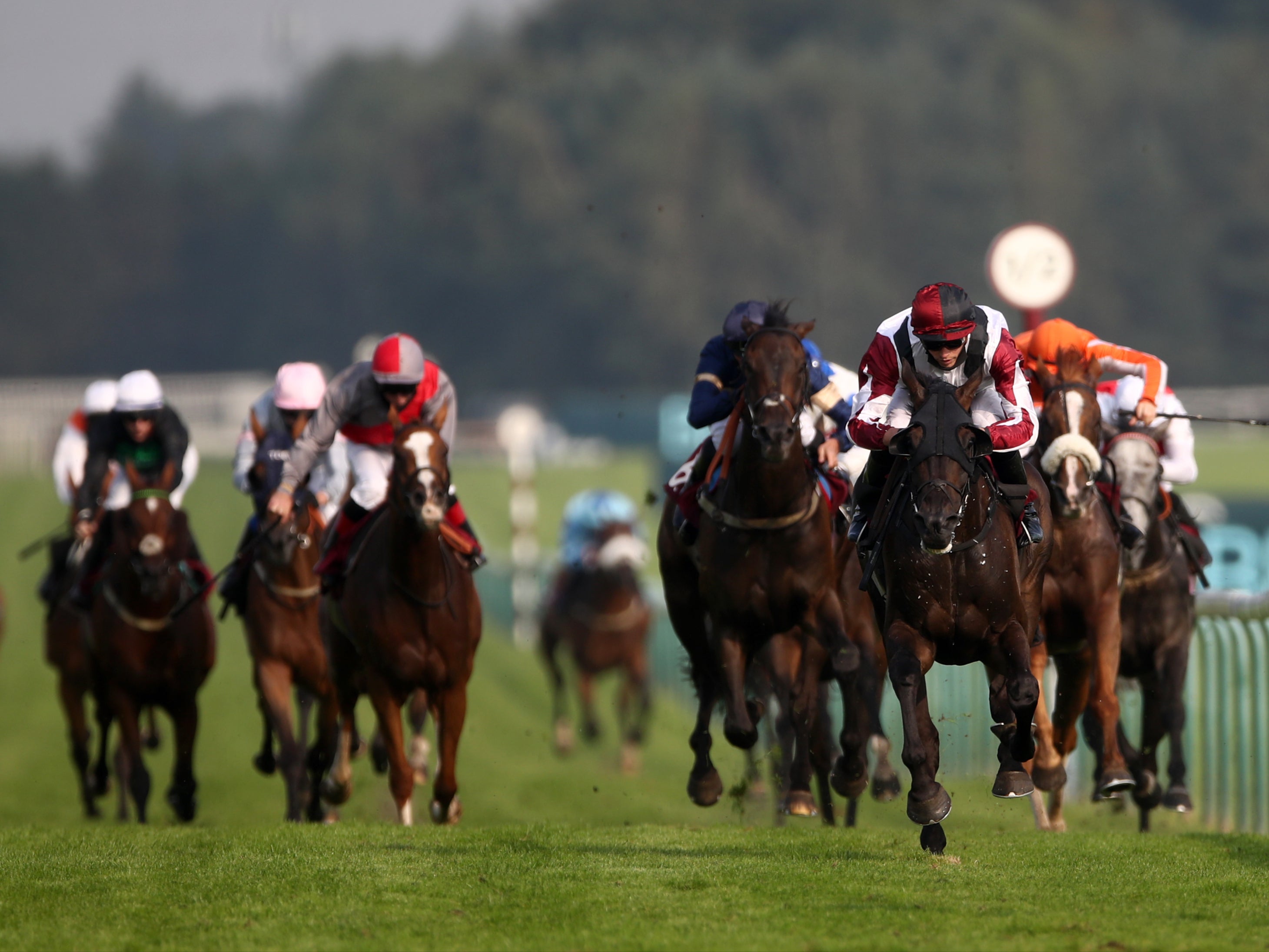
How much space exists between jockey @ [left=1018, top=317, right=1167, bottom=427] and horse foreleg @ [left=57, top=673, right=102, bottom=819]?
6.19m

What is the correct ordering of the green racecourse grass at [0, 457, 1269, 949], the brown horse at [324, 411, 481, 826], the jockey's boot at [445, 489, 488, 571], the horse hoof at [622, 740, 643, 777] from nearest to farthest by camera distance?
the green racecourse grass at [0, 457, 1269, 949] → the brown horse at [324, 411, 481, 826] → the jockey's boot at [445, 489, 488, 571] → the horse hoof at [622, 740, 643, 777]

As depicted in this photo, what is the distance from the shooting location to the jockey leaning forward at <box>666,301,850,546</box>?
819cm

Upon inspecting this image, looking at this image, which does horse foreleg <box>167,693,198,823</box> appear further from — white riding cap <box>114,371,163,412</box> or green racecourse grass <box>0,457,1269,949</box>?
white riding cap <box>114,371,163,412</box>

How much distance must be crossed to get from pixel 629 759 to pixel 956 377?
9.83 m

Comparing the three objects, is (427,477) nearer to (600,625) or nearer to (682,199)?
(600,625)

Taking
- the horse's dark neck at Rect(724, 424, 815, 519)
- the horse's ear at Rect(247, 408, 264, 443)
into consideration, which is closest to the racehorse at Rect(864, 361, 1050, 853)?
the horse's dark neck at Rect(724, 424, 815, 519)

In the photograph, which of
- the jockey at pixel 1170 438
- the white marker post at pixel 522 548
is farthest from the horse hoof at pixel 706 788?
the white marker post at pixel 522 548

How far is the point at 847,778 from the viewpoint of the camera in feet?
26.1

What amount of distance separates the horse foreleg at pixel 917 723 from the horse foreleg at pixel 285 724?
403 centimetres

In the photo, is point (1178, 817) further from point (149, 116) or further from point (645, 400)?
point (149, 116)

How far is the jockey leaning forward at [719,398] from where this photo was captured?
8.19m

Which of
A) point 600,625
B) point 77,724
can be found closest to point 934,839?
point 77,724

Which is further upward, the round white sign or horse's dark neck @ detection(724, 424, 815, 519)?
the round white sign

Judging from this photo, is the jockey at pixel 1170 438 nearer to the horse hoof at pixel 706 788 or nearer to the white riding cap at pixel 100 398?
the horse hoof at pixel 706 788
